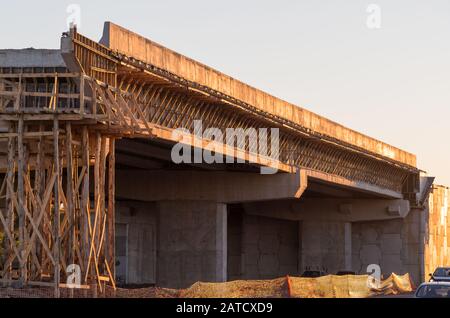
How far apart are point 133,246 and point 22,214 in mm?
40880

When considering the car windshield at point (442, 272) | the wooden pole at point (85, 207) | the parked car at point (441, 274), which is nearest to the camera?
the wooden pole at point (85, 207)

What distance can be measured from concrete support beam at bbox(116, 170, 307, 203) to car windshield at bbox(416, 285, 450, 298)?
3450cm

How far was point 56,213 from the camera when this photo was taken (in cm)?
3962

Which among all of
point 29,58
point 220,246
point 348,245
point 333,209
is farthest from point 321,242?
point 29,58

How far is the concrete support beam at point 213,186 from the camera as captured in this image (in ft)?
219

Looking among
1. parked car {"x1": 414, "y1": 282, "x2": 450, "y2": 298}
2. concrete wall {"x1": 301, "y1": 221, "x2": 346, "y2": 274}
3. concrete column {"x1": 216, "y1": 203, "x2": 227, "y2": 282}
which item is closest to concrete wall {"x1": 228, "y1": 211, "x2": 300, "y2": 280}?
concrete wall {"x1": 301, "y1": 221, "x2": 346, "y2": 274}

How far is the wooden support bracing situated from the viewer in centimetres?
3950

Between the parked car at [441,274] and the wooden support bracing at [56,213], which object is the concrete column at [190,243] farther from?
the wooden support bracing at [56,213]

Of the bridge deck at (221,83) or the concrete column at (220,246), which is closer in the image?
the bridge deck at (221,83)

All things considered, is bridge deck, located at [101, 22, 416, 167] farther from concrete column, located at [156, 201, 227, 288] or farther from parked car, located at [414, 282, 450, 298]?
parked car, located at [414, 282, 450, 298]

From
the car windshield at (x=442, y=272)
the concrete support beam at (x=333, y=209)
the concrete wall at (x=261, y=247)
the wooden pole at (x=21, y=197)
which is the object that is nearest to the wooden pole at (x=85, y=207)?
the wooden pole at (x=21, y=197)

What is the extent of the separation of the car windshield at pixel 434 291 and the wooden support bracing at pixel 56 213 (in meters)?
12.3

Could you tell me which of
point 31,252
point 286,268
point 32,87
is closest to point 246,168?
point 32,87
